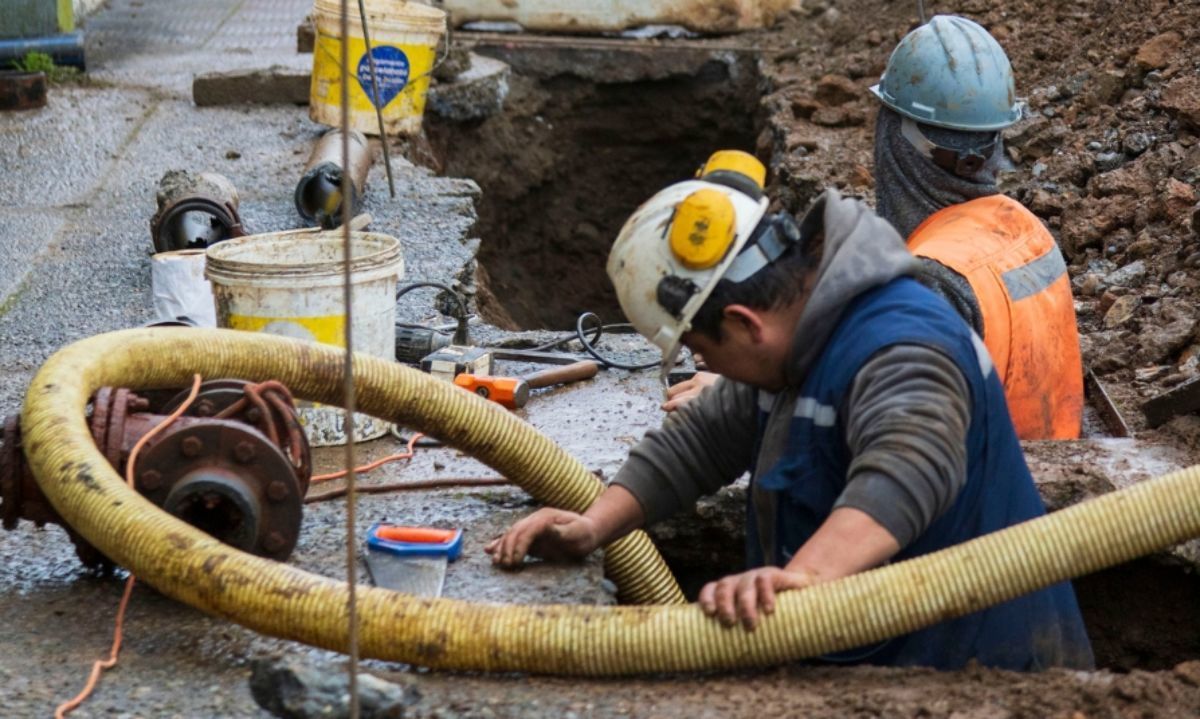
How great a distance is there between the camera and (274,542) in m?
3.19

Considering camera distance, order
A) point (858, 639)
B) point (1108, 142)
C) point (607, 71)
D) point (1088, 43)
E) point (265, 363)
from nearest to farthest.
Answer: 1. point (858, 639)
2. point (265, 363)
3. point (1108, 142)
4. point (1088, 43)
5. point (607, 71)

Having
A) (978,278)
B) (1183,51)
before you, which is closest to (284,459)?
(978,278)

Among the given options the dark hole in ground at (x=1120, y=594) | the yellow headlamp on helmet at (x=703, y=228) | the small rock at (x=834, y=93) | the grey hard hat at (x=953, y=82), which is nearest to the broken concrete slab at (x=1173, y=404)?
the dark hole in ground at (x=1120, y=594)

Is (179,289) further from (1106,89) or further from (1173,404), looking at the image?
(1106,89)

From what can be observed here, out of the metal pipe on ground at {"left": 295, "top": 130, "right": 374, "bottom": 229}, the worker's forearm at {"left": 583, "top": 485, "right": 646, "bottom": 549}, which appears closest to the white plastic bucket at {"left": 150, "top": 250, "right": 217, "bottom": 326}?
the metal pipe on ground at {"left": 295, "top": 130, "right": 374, "bottom": 229}

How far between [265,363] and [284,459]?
42cm

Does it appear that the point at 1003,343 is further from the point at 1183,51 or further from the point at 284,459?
the point at 1183,51

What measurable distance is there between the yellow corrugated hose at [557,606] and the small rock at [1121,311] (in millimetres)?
2935

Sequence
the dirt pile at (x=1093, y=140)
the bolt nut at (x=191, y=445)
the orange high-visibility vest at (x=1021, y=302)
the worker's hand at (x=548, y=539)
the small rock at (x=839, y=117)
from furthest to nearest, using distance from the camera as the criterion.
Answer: the small rock at (x=839, y=117), the dirt pile at (x=1093, y=140), the orange high-visibility vest at (x=1021, y=302), the worker's hand at (x=548, y=539), the bolt nut at (x=191, y=445)

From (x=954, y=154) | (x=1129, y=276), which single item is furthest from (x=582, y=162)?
(x=954, y=154)

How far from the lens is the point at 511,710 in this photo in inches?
107

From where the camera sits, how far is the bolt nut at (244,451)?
310 cm

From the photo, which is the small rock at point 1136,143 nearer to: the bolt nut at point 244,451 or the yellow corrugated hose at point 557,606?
the yellow corrugated hose at point 557,606

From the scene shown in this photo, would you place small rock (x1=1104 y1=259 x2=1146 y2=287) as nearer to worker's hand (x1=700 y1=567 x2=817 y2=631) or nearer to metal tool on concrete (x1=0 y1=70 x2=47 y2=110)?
worker's hand (x1=700 y1=567 x2=817 y2=631)
